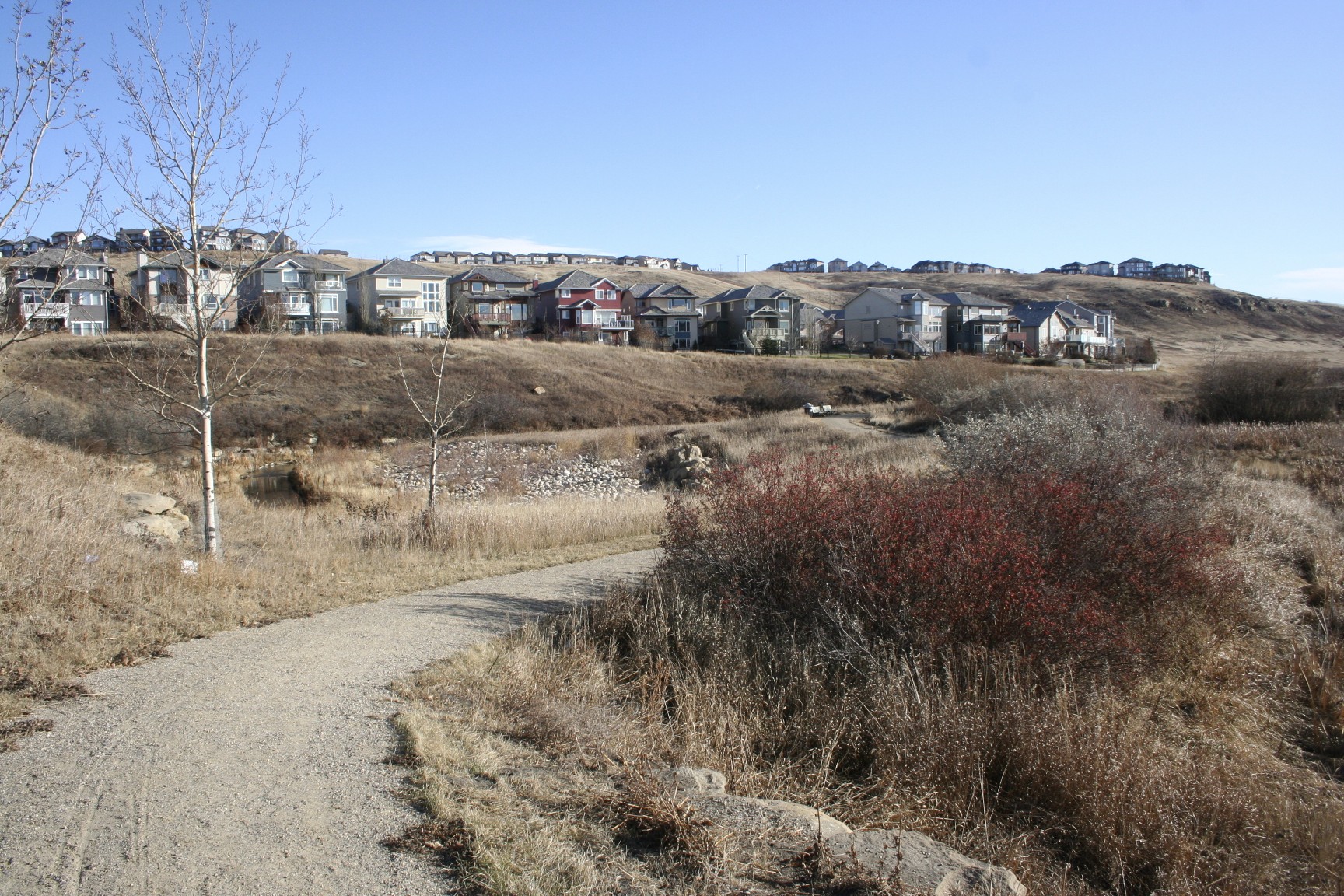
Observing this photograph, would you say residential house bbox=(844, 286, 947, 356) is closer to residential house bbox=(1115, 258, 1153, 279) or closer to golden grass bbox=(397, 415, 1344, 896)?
golden grass bbox=(397, 415, 1344, 896)

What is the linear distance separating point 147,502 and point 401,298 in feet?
195

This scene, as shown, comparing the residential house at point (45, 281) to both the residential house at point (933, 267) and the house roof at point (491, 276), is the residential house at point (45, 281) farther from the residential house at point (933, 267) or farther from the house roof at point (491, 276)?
the residential house at point (933, 267)

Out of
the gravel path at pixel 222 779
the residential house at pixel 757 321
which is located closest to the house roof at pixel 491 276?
the residential house at pixel 757 321

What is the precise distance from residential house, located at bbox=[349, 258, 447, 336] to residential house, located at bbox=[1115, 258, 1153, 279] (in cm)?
14660

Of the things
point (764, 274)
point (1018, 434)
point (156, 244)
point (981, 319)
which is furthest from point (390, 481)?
point (764, 274)

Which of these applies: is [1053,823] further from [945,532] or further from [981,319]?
[981,319]

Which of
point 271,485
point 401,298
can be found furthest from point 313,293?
point 271,485

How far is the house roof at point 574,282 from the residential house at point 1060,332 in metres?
38.3

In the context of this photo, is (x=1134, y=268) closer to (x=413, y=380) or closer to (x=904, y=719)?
(x=413, y=380)

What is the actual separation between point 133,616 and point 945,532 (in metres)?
6.99

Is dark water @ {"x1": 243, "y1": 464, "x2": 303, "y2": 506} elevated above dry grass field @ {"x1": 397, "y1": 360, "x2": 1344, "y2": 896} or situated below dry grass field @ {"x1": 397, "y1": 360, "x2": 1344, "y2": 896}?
below

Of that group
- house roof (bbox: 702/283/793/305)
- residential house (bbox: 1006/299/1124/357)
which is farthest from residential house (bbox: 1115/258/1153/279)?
house roof (bbox: 702/283/793/305)

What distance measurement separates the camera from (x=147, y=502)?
15.3 m

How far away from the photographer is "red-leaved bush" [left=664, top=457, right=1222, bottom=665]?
23.3 feet
